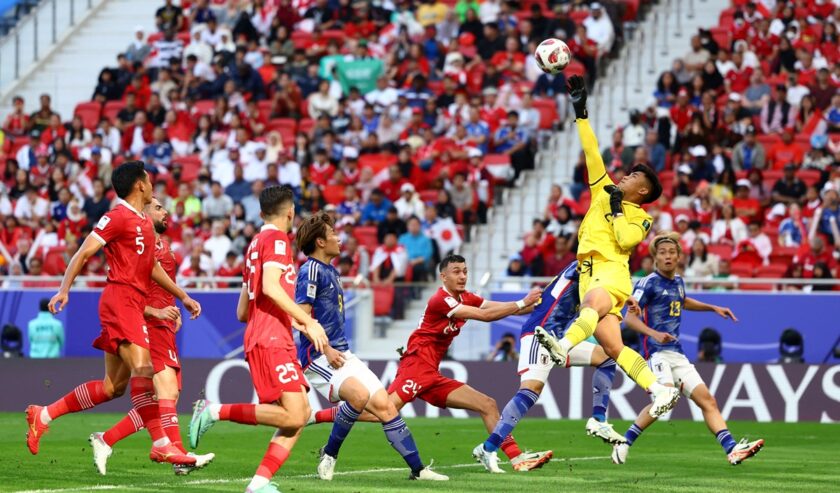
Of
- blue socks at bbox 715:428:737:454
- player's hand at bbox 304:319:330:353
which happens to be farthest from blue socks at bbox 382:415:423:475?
blue socks at bbox 715:428:737:454

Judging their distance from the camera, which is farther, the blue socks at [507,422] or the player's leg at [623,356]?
the blue socks at [507,422]

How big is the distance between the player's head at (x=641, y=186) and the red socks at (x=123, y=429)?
4312 mm

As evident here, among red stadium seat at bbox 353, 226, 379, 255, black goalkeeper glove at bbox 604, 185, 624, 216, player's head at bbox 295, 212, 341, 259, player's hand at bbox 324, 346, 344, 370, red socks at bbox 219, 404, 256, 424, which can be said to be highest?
black goalkeeper glove at bbox 604, 185, 624, 216

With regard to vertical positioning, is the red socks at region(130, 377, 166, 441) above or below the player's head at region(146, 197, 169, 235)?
below

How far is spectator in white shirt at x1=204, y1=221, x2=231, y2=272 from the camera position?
25.2m

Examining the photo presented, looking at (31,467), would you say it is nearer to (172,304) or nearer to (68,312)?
(172,304)

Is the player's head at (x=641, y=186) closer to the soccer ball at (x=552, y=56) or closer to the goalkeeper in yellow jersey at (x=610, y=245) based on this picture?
the goalkeeper in yellow jersey at (x=610, y=245)

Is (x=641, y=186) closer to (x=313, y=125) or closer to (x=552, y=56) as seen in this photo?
(x=552, y=56)

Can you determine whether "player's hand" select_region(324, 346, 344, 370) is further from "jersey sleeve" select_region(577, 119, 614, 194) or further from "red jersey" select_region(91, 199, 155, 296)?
"jersey sleeve" select_region(577, 119, 614, 194)

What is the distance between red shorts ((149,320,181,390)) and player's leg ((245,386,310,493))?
2.39m

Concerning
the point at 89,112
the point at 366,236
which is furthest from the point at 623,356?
the point at 89,112

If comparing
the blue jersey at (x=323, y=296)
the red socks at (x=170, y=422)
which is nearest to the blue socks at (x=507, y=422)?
the blue jersey at (x=323, y=296)

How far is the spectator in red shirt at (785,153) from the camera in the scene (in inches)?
931

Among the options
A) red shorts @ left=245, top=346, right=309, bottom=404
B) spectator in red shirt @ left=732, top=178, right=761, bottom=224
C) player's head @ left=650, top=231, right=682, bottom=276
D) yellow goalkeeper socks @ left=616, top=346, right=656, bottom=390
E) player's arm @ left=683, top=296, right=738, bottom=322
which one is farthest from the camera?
spectator in red shirt @ left=732, top=178, right=761, bottom=224
